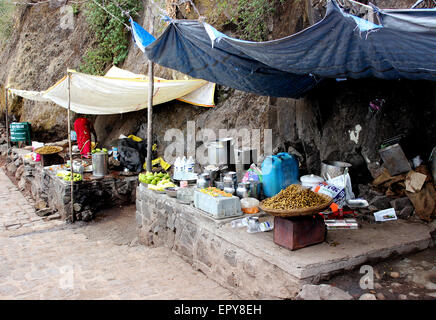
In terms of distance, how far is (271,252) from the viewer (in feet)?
9.69

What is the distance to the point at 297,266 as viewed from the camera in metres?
2.67

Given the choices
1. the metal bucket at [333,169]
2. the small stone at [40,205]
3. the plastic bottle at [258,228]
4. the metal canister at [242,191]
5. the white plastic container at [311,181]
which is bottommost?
the small stone at [40,205]

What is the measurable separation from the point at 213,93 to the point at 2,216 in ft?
17.4

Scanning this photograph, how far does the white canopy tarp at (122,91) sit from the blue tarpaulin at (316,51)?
200 centimetres

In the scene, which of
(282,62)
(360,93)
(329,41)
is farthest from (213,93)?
(329,41)

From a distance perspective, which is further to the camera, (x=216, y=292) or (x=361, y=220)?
(x=361, y=220)

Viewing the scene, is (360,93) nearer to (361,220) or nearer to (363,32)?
(361,220)

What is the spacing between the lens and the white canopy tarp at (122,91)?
23.1 feet

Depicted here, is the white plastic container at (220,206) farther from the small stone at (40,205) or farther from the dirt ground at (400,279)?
the small stone at (40,205)

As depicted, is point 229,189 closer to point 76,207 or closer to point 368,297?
point 368,297

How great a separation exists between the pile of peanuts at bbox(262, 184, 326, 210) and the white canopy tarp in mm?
4745

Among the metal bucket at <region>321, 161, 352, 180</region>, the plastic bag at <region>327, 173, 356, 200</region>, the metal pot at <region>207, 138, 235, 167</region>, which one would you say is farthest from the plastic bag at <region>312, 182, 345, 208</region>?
the metal pot at <region>207, 138, 235, 167</region>

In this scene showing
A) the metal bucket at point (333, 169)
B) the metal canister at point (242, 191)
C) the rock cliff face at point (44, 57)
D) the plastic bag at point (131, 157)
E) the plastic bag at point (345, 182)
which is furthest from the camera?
the rock cliff face at point (44, 57)

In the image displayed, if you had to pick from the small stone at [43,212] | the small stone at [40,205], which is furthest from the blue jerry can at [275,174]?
the small stone at [40,205]
